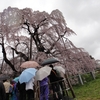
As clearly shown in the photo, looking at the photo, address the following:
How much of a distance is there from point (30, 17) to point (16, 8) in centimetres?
126

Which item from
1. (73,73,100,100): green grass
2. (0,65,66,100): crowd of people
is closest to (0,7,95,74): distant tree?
(73,73,100,100): green grass

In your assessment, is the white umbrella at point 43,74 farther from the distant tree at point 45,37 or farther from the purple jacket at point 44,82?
the distant tree at point 45,37

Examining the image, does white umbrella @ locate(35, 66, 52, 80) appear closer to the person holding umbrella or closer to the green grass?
the person holding umbrella

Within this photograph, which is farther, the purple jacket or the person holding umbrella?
the person holding umbrella

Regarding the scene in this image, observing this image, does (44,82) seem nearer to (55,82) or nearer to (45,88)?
(45,88)

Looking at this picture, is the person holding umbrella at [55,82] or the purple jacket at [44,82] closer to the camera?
the purple jacket at [44,82]

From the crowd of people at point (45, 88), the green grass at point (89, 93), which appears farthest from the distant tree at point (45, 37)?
the crowd of people at point (45, 88)

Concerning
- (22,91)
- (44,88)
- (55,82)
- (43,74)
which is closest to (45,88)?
(44,88)

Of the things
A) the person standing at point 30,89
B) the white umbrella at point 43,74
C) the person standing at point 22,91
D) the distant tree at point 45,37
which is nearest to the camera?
the white umbrella at point 43,74

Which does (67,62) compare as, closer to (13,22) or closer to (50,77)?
(13,22)

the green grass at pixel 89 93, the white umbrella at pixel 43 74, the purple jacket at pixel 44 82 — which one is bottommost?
the green grass at pixel 89 93

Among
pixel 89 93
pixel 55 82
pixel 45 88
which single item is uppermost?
pixel 55 82

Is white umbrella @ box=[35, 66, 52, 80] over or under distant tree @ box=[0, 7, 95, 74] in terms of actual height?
under

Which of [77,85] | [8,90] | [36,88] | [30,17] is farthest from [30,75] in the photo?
[77,85]
